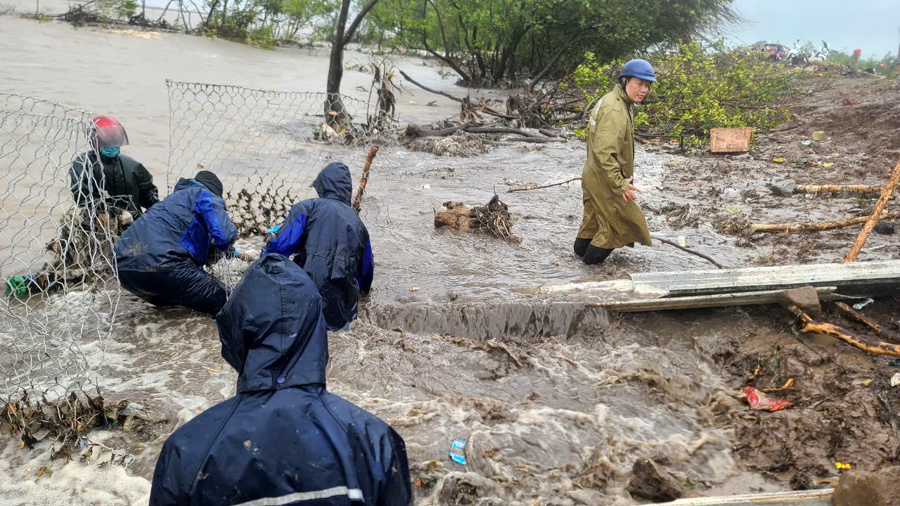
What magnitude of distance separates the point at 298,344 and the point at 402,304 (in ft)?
10.9

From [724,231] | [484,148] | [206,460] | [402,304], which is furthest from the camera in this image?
[484,148]

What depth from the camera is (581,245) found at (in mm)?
5805

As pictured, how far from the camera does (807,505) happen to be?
2.40 metres

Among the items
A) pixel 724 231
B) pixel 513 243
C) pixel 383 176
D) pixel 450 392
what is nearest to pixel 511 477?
pixel 450 392

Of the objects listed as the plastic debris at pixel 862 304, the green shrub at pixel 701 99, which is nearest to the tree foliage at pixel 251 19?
the green shrub at pixel 701 99

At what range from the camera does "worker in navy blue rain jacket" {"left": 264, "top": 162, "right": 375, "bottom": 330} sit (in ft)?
13.6

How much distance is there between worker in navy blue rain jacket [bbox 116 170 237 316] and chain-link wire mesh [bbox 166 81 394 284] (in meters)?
1.59

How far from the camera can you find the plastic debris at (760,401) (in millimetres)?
3527

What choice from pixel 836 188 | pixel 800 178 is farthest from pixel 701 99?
pixel 836 188

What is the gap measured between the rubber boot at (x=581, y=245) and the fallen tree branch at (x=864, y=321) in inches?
84.1

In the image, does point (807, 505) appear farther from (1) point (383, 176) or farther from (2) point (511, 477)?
(1) point (383, 176)

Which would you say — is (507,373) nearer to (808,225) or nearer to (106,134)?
(106,134)

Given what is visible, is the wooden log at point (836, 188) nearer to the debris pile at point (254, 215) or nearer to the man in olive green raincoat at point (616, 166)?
the man in olive green raincoat at point (616, 166)

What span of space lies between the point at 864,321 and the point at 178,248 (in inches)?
184
